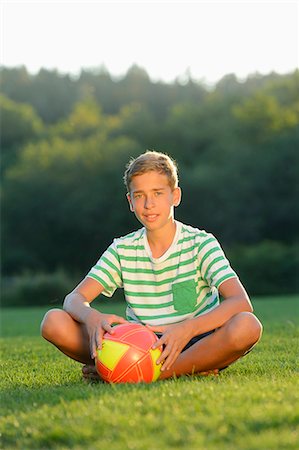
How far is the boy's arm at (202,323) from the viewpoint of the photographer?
472 centimetres

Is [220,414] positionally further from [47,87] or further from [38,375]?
[47,87]

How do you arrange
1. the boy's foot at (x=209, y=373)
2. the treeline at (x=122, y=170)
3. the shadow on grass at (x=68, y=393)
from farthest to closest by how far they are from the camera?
the treeline at (x=122, y=170)
the boy's foot at (x=209, y=373)
the shadow on grass at (x=68, y=393)

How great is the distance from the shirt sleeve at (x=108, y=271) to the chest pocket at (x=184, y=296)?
388 mm

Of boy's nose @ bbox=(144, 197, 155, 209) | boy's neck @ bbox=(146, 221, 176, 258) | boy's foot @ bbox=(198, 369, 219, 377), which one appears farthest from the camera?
boy's neck @ bbox=(146, 221, 176, 258)

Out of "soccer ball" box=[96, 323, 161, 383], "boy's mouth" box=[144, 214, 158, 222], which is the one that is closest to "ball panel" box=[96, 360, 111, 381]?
"soccer ball" box=[96, 323, 161, 383]

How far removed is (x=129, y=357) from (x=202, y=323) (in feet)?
1.47

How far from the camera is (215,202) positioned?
4122 centimetres

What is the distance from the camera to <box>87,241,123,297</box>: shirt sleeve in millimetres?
5363

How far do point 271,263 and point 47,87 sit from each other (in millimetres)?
31633

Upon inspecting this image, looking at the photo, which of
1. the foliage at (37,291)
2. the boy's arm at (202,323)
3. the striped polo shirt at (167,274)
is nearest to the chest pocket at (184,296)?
the striped polo shirt at (167,274)

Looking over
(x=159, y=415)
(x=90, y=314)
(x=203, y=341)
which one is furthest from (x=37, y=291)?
(x=159, y=415)

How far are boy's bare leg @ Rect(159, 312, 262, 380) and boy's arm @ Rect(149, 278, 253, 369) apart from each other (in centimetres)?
6

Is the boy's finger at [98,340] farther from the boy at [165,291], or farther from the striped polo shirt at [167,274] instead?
the striped polo shirt at [167,274]

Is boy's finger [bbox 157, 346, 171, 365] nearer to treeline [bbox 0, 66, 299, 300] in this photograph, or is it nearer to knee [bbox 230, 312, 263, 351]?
knee [bbox 230, 312, 263, 351]
